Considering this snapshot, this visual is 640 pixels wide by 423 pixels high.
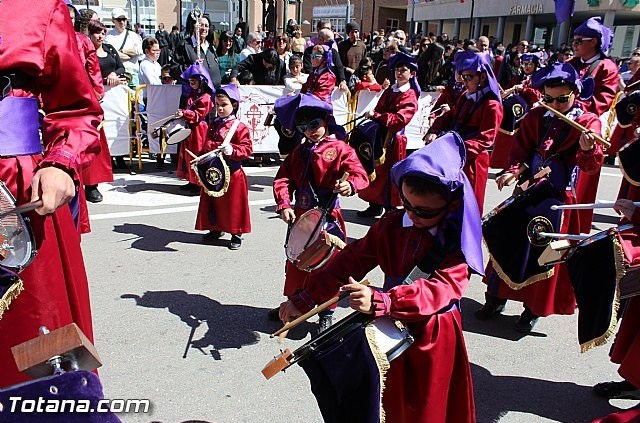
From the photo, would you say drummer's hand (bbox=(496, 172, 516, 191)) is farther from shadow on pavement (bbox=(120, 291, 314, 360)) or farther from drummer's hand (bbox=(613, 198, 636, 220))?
shadow on pavement (bbox=(120, 291, 314, 360))

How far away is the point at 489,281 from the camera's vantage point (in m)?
4.78

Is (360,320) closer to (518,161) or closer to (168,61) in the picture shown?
(518,161)

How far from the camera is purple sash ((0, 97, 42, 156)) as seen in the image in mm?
2119

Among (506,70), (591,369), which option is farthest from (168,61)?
(591,369)

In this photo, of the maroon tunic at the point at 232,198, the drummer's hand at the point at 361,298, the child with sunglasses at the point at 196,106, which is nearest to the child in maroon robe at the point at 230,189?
the maroon tunic at the point at 232,198

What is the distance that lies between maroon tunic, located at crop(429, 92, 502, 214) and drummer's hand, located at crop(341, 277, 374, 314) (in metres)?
3.53

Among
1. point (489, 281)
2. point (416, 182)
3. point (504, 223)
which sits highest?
point (416, 182)

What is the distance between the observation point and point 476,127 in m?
5.73

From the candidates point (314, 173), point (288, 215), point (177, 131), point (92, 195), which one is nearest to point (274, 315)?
point (288, 215)

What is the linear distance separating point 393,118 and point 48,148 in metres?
5.29

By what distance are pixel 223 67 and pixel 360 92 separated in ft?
10.6

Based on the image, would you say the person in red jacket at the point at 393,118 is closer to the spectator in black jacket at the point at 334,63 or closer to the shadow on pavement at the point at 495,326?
the shadow on pavement at the point at 495,326

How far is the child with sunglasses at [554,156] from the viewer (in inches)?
170

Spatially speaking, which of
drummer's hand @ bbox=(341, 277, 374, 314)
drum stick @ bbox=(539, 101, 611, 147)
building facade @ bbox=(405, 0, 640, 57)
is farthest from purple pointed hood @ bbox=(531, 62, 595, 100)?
building facade @ bbox=(405, 0, 640, 57)
